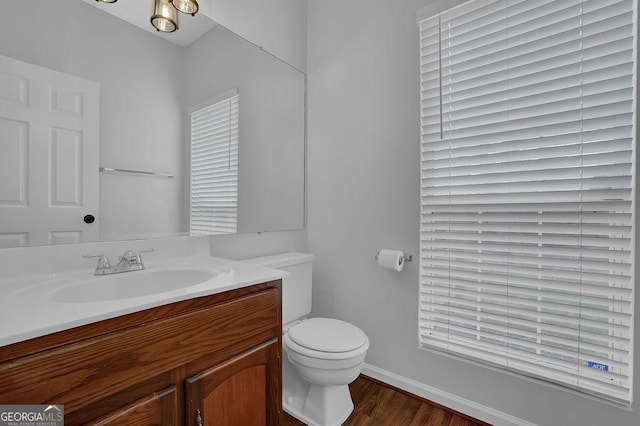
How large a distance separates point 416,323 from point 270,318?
0.91m

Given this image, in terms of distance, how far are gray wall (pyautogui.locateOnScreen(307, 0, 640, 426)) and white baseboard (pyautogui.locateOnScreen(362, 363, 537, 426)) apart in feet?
0.08

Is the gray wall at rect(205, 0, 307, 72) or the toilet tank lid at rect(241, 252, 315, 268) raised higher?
the gray wall at rect(205, 0, 307, 72)

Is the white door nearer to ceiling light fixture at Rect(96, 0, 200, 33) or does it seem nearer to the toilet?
ceiling light fixture at Rect(96, 0, 200, 33)

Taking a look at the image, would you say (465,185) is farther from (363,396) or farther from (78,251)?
(78,251)

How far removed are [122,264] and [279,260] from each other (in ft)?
2.51

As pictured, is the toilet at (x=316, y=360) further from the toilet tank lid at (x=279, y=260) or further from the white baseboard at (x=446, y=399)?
the white baseboard at (x=446, y=399)

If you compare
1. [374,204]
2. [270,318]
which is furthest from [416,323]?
[270,318]

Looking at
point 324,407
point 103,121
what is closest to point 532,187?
point 324,407

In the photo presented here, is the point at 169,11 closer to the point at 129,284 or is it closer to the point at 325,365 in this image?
the point at 129,284

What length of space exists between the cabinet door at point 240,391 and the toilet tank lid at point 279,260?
1.70ft

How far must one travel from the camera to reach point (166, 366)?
830 mm

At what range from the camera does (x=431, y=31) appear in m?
1.59

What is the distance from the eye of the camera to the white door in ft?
3.15

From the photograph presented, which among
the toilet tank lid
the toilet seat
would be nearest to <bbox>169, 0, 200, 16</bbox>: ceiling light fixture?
the toilet tank lid
